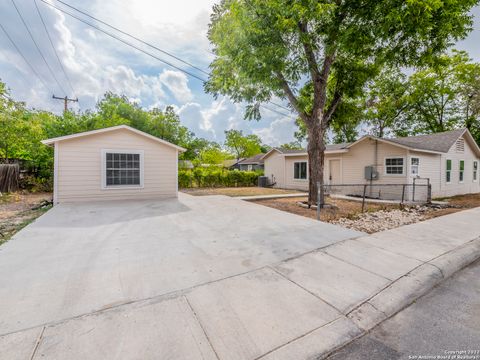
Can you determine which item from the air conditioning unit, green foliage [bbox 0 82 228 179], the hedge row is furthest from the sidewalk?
green foliage [bbox 0 82 228 179]

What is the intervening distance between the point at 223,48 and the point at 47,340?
8.16 m

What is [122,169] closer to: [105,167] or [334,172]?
[105,167]

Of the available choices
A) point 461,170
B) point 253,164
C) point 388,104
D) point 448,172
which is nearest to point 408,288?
point 448,172

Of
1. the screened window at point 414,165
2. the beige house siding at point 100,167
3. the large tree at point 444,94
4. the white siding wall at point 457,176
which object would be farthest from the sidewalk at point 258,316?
the large tree at point 444,94

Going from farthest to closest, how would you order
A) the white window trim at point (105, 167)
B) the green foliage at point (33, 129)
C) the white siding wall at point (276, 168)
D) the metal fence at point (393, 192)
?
the white siding wall at point (276, 168)
the green foliage at point (33, 129)
the metal fence at point (393, 192)
the white window trim at point (105, 167)

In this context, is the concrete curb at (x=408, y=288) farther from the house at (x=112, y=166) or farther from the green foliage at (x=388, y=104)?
the green foliage at (x=388, y=104)

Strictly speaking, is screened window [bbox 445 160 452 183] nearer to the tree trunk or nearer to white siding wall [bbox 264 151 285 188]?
white siding wall [bbox 264 151 285 188]

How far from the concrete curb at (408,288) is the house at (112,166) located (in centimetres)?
860

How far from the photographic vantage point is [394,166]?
11.2m

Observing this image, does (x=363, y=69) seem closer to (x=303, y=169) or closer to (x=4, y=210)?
(x=303, y=169)

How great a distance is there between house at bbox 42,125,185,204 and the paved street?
8.83 metres

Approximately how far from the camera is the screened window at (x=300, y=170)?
15.6 metres

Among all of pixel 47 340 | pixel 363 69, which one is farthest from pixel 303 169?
pixel 47 340

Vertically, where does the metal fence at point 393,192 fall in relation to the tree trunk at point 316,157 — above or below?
below
